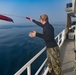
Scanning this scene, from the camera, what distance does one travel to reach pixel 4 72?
11250 millimetres

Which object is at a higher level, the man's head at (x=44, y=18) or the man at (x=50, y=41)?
the man's head at (x=44, y=18)

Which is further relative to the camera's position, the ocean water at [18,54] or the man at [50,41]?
the ocean water at [18,54]

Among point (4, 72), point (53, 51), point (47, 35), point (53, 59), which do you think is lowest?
point (4, 72)

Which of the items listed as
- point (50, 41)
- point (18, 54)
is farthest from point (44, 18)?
point (18, 54)

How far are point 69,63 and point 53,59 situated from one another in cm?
240

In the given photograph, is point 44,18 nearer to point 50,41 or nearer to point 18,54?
point 50,41

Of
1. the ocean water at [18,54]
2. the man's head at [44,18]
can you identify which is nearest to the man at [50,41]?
the man's head at [44,18]

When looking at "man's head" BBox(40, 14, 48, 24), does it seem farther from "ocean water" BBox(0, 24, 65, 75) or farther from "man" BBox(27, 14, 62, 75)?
"ocean water" BBox(0, 24, 65, 75)

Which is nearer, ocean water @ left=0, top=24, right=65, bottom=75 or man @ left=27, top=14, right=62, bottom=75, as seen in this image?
man @ left=27, top=14, right=62, bottom=75

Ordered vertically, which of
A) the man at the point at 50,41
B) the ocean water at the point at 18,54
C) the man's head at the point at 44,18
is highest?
the man's head at the point at 44,18

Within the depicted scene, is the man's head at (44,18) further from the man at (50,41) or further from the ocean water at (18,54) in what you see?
the ocean water at (18,54)

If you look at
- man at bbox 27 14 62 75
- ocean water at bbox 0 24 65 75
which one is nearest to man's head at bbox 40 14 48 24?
man at bbox 27 14 62 75

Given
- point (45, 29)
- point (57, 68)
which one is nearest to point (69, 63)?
point (57, 68)

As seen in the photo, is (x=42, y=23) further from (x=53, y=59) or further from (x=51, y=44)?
(x=53, y=59)
